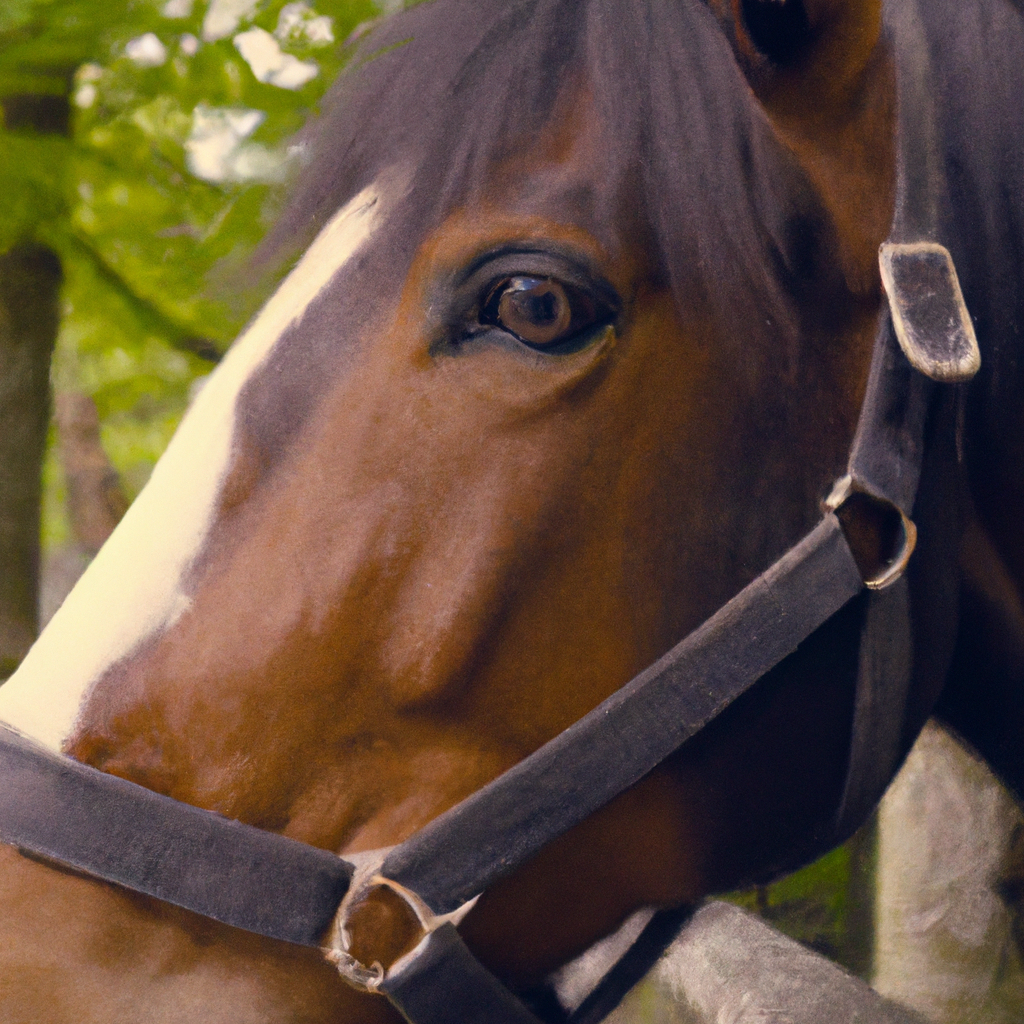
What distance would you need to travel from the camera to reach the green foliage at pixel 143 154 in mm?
1855

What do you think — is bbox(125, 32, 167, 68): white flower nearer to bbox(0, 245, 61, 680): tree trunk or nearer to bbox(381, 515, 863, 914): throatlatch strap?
bbox(0, 245, 61, 680): tree trunk

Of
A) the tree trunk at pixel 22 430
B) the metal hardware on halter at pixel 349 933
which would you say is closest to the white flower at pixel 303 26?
the tree trunk at pixel 22 430

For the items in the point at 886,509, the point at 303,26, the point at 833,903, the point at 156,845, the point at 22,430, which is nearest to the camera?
the point at 156,845

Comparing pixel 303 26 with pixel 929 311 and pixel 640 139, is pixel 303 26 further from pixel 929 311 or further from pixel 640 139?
pixel 929 311

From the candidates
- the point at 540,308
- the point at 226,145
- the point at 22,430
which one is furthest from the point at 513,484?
the point at 22,430

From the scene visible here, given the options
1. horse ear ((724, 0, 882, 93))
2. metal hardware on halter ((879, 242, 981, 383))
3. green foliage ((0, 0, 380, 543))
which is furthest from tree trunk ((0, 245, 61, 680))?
metal hardware on halter ((879, 242, 981, 383))

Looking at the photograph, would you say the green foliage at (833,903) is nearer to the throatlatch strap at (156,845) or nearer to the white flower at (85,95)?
the throatlatch strap at (156,845)

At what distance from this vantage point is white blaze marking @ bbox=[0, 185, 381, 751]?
2.73 feet

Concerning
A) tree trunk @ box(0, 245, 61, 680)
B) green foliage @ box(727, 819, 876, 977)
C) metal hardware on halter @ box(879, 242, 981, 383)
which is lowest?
green foliage @ box(727, 819, 876, 977)

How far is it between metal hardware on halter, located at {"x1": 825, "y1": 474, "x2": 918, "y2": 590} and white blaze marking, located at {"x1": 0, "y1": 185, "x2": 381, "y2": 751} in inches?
19.8

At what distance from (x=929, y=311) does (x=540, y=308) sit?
0.35 metres

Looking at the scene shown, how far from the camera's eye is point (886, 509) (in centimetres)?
90

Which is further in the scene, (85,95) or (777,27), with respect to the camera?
(85,95)

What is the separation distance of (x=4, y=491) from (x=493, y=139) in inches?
89.1
